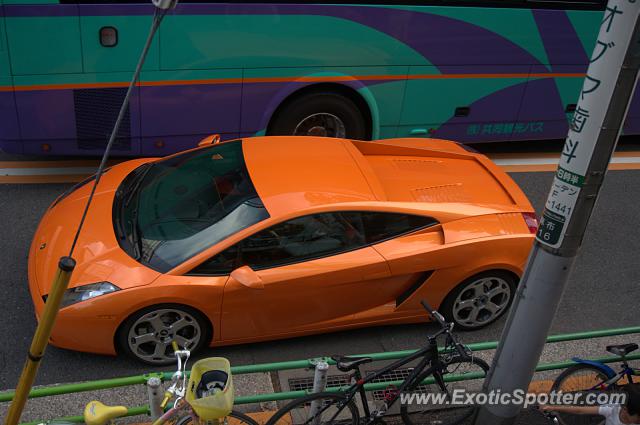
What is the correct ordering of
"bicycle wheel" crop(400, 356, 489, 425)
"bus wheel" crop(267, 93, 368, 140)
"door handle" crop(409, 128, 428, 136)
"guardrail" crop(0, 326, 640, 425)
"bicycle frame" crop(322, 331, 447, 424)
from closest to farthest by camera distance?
"guardrail" crop(0, 326, 640, 425), "bicycle frame" crop(322, 331, 447, 424), "bicycle wheel" crop(400, 356, 489, 425), "bus wheel" crop(267, 93, 368, 140), "door handle" crop(409, 128, 428, 136)

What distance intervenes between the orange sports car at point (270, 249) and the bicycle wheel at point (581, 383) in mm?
987

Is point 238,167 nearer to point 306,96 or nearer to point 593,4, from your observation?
point 306,96

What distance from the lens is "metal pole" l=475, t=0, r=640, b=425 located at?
2.98m

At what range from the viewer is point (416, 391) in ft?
14.1

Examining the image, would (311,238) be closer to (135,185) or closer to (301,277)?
(301,277)

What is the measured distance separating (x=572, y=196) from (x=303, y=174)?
2300mm

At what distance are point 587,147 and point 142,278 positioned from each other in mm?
2869

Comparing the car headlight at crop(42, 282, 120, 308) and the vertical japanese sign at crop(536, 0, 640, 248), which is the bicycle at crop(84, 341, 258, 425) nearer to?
the car headlight at crop(42, 282, 120, 308)

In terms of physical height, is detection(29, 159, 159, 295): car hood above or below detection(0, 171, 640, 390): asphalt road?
above

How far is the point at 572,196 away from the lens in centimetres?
330

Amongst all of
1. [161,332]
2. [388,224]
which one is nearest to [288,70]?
[388,224]

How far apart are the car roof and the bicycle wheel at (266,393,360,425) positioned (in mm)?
1341

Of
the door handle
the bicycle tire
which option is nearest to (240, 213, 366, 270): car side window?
the bicycle tire

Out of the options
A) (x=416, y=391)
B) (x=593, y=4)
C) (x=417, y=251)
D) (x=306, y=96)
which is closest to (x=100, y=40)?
(x=306, y=96)
